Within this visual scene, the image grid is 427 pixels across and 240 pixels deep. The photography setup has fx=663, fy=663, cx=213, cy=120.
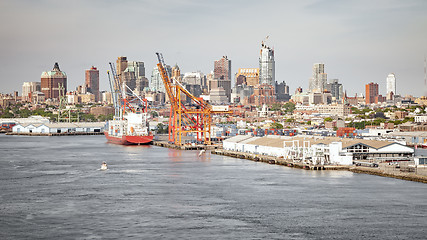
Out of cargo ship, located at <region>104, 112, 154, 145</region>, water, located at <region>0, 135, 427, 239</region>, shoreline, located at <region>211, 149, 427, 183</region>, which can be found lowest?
water, located at <region>0, 135, 427, 239</region>

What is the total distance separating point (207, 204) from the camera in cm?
3319

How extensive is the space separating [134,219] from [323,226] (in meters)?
8.31

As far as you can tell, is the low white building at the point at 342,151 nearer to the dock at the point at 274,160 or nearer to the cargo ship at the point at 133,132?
the dock at the point at 274,160

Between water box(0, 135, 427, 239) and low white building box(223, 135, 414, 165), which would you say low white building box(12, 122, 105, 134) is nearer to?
water box(0, 135, 427, 239)

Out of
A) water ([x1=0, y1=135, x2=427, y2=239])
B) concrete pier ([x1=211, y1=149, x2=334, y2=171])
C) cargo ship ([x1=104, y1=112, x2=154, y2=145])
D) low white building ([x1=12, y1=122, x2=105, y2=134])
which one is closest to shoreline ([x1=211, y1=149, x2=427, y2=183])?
concrete pier ([x1=211, y1=149, x2=334, y2=171])

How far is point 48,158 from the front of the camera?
60.9 metres

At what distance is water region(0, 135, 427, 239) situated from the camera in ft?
89.7

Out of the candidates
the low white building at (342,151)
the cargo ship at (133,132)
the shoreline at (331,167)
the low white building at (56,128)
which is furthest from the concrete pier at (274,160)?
the low white building at (56,128)

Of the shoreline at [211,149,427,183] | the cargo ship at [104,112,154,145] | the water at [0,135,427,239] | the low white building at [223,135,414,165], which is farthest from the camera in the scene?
the cargo ship at [104,112,154,145]

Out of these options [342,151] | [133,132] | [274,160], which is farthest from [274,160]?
[133,132]

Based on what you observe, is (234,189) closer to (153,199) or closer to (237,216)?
(153,199)

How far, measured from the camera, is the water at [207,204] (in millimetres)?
27344

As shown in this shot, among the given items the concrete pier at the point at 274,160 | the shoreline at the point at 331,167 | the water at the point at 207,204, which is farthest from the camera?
the concrete pier at the point at 274,160

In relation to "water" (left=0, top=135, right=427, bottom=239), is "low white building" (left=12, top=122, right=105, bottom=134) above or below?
above
